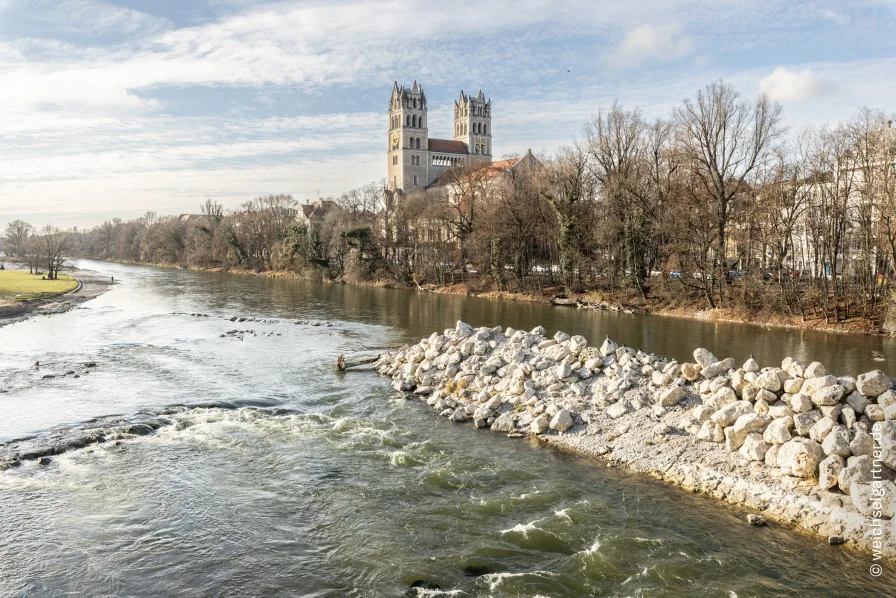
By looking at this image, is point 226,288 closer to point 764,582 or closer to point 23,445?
point 23,445

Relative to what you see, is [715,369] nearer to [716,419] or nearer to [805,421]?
[716,419]

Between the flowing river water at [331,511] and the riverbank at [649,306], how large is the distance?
1134 inches

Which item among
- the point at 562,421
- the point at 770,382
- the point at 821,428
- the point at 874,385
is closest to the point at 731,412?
the point at 770,382

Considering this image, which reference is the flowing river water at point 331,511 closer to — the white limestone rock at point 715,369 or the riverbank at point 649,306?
the white limestone rock at point 715,369

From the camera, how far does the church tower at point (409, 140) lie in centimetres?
12744

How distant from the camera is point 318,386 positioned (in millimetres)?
21516

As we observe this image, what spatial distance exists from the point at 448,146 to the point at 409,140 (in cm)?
1041

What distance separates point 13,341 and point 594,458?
1201 inches

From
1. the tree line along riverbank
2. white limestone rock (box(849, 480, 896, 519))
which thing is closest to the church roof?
the tree line along riverbank

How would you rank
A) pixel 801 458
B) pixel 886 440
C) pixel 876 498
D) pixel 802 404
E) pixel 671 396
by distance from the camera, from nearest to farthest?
pixel 876 498, pixel 886 440, pixel 801 458, pixel 802 404, pixel 671 396

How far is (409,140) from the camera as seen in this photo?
127938 mm

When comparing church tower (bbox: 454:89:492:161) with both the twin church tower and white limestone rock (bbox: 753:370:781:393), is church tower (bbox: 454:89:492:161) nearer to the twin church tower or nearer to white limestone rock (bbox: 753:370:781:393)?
the twin church tower

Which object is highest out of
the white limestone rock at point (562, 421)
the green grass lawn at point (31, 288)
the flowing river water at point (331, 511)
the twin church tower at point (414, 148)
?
the twin church tower at point (414, 148)

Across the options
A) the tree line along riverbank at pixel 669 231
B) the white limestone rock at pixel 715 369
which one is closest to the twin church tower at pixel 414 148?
the tree line along riverbank at pixel 669 231
